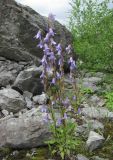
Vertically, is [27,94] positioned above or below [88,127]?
above

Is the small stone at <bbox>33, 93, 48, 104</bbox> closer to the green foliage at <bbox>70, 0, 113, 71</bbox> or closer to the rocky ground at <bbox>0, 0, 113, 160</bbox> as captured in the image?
the rocky ground at <bbox>0, 0, 113, 160</bbox>

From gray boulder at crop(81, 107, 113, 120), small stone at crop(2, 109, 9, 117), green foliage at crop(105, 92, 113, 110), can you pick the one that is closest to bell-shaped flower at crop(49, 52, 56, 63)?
gray boulder at crop(81, 107, 113, 120)

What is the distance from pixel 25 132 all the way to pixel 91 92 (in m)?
5.01

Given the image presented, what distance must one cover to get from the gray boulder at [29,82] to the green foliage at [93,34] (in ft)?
9.74

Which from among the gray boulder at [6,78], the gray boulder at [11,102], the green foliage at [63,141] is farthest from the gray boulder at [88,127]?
the gray boulder at [6,78]

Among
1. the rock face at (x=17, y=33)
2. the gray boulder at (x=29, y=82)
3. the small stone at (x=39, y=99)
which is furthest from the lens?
the rock face at (x=17, y=33)

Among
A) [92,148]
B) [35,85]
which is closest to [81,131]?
[92,148]

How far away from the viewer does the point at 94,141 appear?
8.59m

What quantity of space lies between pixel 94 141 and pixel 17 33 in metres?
7.30

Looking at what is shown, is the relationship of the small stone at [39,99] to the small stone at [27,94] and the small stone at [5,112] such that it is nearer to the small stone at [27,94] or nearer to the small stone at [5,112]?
the small stone at [27,94]

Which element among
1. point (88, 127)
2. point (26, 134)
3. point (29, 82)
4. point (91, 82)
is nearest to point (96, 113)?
point (88, 127)

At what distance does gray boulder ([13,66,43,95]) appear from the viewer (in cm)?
1254

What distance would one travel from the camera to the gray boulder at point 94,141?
8539 mm

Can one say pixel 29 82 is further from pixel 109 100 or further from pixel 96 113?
pixel 96 113
